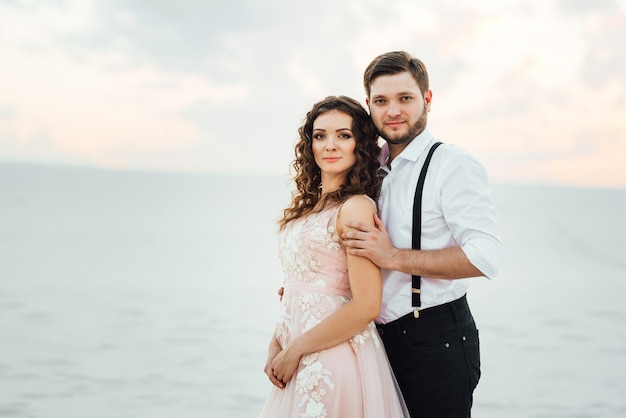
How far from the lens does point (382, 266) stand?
7.73 feet

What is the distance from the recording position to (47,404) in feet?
21.2

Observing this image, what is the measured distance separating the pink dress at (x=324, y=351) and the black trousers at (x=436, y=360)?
0.06 metres

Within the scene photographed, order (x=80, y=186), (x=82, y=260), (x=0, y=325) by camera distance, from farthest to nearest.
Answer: (x=80, y=186)
(x=82, y=260)
(x=0, y=325)

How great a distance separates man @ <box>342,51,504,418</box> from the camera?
7.82ft

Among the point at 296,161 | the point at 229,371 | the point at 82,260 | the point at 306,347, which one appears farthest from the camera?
the point at 82,260

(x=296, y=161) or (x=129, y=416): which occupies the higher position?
(x=296, y=161)

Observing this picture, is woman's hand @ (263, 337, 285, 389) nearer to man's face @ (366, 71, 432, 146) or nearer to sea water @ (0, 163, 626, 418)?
man's face @ (366, 71, 432, 146)

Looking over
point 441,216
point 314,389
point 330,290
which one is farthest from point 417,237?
point 314,389

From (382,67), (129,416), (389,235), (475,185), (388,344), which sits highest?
(382,67)

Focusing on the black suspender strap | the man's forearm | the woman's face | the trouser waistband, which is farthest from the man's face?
the trouser waistband

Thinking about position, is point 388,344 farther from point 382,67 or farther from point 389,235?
point 382,67

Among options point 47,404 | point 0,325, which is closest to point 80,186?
point 0,325

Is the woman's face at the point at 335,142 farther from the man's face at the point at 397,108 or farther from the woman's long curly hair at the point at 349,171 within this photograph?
the man's face at the point at 397,108

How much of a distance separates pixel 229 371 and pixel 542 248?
14.8 metres
